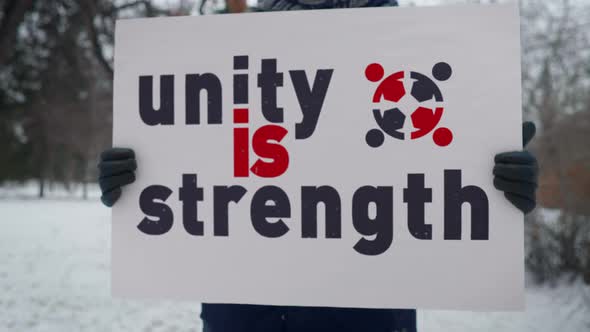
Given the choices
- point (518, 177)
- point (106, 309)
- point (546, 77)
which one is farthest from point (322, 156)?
point (546, 77)

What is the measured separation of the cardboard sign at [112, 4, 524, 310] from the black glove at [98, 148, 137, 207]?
0.04 meters

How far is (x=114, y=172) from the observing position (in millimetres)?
1265

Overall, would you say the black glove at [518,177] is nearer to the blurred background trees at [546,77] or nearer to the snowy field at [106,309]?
the blurred background trees at [546,77]

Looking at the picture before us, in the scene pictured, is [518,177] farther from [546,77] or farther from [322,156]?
[546,77]

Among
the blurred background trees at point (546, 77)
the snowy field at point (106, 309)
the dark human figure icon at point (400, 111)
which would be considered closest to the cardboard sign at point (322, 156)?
the dark human figure icon at point (400, 111)

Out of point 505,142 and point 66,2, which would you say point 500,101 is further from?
point 66,2

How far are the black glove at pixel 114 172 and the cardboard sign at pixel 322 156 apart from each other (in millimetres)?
39

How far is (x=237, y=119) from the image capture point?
128cm

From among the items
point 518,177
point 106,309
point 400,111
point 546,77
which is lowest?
point 106,309

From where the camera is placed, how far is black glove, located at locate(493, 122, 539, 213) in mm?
1144

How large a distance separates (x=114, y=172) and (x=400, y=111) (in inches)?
34.4

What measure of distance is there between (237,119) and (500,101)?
77 centimetres

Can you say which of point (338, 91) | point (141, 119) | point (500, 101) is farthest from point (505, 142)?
point (141, 119)

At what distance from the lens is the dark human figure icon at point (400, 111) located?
1.22 m
